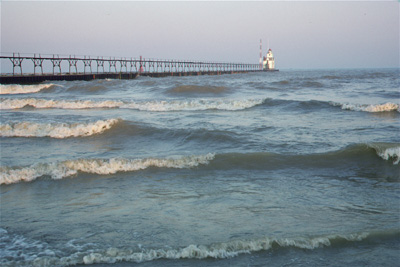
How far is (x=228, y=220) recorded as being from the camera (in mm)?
3994

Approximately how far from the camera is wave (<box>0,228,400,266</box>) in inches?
126

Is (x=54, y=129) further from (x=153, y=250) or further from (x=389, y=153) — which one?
(x=389, y=153)

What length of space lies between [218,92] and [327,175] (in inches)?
696

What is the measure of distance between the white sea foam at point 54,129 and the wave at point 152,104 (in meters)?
5.04

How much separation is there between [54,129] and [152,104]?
6.43 meters

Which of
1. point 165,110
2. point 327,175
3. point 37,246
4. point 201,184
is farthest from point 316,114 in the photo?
point 37,246

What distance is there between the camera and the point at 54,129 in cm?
988

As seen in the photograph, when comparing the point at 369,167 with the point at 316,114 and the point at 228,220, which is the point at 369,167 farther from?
the point at 316,114

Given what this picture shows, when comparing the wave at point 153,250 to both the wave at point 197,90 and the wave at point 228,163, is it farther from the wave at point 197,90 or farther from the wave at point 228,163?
the wave at point 197,90

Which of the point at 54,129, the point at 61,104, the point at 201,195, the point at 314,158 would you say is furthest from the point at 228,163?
the point at 61,104

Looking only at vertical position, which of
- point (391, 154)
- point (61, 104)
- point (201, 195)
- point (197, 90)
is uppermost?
point (197, 90)

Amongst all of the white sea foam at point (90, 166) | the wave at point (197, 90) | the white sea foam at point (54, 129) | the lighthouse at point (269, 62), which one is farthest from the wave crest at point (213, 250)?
the lighthouse at point (269, 62)

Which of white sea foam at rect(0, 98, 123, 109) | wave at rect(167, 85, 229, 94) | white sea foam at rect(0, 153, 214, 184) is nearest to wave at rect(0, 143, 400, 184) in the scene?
white sea foam at rect(0, 153, 214, 184)

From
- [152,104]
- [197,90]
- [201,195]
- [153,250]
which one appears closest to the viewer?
[153,250]
